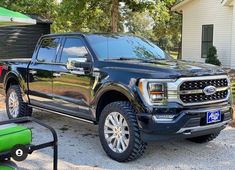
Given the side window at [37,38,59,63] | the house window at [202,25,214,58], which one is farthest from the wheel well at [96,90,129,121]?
the house window at [202,25,214,58]

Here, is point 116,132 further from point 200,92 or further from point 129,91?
point 200,92

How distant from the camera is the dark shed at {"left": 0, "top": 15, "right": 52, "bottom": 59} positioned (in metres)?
17.3

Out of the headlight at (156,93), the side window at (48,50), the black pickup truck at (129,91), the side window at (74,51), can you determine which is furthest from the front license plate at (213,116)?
the side window at (48,50)

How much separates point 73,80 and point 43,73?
110 centimetres

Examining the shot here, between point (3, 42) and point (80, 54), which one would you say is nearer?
point (80, 54)

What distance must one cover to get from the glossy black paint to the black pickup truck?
0.01 metres

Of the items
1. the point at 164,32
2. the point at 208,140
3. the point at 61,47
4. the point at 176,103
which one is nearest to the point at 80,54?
the point at 61,47

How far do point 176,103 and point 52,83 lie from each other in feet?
8.72

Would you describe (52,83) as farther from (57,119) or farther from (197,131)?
(197,131)

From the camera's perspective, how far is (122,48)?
6.37 m

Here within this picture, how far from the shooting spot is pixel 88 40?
6215 millimetres

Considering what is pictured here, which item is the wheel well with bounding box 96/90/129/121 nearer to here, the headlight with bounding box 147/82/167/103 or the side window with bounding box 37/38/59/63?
the headlight with bounding box 147/82/167/103

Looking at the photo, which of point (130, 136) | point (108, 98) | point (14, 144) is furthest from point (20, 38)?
point (14, 144)

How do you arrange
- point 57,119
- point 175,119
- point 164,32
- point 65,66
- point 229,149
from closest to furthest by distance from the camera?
1. point 175,119
2. point 229,149
3. point 65,66
4. point 57,119
5. point 164,32
